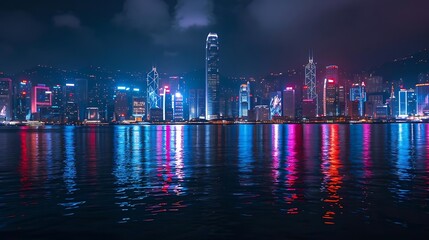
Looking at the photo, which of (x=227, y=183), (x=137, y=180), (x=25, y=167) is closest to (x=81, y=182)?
(x=137, y=180)

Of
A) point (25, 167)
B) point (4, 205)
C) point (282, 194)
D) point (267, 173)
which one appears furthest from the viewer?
point (25, 167)

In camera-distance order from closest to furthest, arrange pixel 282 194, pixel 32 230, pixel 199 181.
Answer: pixel 32 230
pixel 282 194
pixel 199 181

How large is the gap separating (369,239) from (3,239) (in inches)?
524

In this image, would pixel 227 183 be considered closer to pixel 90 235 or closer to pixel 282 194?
pixel 282 194

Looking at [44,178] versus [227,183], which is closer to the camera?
[227,183]

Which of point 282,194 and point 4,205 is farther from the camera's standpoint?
point 282,194

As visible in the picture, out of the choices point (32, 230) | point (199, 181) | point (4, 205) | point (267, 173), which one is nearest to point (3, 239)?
point (32, 230)

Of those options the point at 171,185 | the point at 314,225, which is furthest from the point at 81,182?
the point at 314,225

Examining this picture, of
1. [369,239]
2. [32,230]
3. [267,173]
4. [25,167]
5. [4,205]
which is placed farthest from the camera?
[25,167]

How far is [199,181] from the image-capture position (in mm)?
29703

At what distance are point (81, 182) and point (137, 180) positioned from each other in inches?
152

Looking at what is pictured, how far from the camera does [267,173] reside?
111ft

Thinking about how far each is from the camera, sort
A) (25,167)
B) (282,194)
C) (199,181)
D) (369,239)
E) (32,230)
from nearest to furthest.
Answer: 1. (369,239)
2. (32,230)
3. (282,194)
4. (199,181)
5. (25,167)

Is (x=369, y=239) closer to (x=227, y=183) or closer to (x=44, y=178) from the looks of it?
(x=227, y=183)
